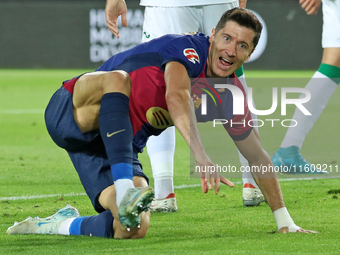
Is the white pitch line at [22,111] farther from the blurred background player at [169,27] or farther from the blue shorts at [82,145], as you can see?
the blue shorts at [82,145]

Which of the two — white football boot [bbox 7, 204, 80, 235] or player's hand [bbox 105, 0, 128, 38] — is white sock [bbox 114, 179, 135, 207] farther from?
player's hand [bbox 105, 0, 128, 38]

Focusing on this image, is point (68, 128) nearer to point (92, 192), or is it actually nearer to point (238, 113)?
point (92, 192)

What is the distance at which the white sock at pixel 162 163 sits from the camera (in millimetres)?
3730

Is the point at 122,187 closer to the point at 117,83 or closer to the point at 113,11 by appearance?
the point at 117,83

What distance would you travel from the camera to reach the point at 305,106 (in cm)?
509

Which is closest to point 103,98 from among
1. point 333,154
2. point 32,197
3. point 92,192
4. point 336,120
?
point 92,192

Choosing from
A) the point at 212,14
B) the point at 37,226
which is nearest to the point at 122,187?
the point at 37,226

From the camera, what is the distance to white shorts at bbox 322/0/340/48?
497cm

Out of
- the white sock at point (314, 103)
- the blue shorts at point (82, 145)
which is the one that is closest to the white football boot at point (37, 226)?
the blue shorts at point (82, 145)

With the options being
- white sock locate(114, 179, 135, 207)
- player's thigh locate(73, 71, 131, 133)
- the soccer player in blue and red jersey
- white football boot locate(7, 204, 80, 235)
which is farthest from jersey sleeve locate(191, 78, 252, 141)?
white football boot locate(7, 204, 80, 235)

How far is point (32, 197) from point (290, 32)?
49.1 ft

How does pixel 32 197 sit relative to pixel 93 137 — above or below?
below

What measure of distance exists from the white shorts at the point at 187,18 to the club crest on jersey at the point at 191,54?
3.34ft

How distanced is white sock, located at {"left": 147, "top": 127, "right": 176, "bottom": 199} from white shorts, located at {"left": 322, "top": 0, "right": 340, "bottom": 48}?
1799 mm
